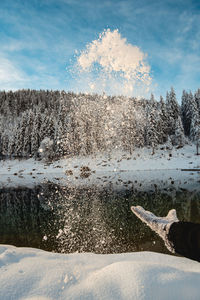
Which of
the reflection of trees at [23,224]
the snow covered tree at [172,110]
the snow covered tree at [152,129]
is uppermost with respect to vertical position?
the snow covered tree at [172,110]

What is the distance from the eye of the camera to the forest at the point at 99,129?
5450cm

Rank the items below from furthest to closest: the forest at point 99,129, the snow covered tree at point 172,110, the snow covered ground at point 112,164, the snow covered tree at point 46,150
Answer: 1. the snow covered tree at point 172,110
2. the forest at point 99,129
3. the snow covered tree at point 46,150
4. the snow covered ground at point 112,164

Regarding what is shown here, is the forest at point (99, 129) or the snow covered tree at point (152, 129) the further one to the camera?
the forest at point (99, 129)

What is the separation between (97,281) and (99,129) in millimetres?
56976

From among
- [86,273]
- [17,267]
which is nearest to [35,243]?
[17,267]

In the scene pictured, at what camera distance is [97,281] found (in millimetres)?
2777

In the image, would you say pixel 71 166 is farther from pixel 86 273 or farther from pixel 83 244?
pixel 86 273

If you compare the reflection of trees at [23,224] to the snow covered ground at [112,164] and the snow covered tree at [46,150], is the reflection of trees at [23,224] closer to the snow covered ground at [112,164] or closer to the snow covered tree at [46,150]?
the snow covered ground at [112,164]

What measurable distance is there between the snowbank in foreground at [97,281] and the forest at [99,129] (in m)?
50.3

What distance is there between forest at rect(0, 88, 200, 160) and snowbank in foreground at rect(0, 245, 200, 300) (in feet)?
165

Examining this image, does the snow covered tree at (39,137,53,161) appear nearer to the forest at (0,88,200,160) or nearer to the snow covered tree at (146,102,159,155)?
the forest at (0,88,200,160)

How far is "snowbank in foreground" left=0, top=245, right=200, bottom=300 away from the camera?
238cm

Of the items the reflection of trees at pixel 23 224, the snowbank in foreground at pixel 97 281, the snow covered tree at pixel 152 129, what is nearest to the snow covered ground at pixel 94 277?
the snowbank in foreground at pixel 97 281

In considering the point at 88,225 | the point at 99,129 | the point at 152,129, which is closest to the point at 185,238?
the point at 88,225
